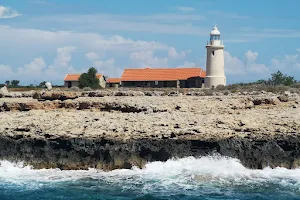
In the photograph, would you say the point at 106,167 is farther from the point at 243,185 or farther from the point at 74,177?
the point at 243,185

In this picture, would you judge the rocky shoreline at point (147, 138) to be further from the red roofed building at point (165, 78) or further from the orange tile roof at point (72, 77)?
the orange tile roof at point (72, 77)

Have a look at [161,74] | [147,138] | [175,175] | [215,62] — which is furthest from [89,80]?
[175,175]

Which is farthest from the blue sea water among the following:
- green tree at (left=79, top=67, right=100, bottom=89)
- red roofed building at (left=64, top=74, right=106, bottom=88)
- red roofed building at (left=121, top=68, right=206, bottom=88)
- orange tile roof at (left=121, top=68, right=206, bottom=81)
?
red roofed building at (left=64, top=74, right=106, bottom=88)

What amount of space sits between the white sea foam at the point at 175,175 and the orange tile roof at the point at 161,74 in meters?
34.2

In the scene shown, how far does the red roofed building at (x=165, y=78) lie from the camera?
167 feet

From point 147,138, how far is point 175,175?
1.62m

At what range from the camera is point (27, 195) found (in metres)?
14.6

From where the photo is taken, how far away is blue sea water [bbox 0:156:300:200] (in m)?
14.4

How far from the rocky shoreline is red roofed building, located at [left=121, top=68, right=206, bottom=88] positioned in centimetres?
3119

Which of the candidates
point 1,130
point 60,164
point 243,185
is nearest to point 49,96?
point 1,130

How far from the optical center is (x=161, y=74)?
52.0 meters

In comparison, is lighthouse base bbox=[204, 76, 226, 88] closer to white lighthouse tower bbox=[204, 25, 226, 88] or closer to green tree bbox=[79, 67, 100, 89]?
white lighthouse tower bbox=[204, 25, 226, 88]

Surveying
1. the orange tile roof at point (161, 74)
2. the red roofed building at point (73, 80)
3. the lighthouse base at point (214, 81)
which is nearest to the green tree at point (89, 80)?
the orange tile roof at point (161, 74)

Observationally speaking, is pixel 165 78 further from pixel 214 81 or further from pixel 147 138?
pixel 147 138
